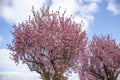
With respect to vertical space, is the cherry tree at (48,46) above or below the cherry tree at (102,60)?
below

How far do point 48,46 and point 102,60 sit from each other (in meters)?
18.0

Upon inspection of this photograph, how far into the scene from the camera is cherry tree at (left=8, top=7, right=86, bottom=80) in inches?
1112

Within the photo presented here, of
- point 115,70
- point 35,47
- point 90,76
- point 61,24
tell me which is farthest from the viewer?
point 90,76

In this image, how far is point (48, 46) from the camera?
91.4ft

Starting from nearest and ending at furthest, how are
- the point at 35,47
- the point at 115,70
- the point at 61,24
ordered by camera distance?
the point at 35,47, the point at 61,24, the point at 115,70

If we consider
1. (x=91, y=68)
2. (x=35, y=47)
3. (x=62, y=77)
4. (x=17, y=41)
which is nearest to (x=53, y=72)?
(x=62, y=77)

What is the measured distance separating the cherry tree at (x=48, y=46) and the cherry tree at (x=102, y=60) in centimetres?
1386

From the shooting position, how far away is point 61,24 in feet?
98.7

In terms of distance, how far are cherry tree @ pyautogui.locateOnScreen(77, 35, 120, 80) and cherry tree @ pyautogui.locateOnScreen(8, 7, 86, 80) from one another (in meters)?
13.9

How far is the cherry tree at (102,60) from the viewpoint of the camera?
43.1 m

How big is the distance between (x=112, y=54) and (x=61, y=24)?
16.5 meters

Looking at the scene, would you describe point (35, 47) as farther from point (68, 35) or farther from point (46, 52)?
point (68, 35)

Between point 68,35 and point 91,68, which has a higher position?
point 91,68

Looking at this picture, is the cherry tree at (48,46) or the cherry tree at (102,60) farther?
the cherry tree at (102,60)
